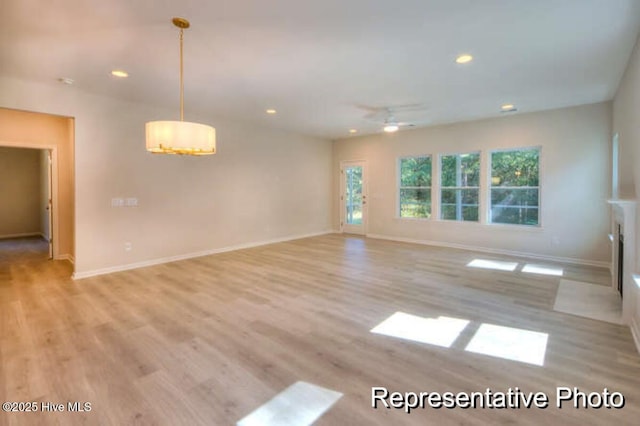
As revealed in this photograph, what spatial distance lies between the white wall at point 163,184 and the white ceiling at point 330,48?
406mm

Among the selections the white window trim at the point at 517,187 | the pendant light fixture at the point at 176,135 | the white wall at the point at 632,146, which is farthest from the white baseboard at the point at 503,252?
the pendant light fixture at the point at 176,135

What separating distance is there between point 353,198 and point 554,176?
4.61m

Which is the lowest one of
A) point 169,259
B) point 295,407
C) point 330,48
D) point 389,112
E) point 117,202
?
point 295,407

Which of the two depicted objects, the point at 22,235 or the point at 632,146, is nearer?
the point at 632,146

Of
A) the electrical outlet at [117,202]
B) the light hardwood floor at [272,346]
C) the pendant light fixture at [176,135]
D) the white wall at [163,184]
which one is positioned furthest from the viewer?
the electrical outlet at [117,202]

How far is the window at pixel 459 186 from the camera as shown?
6703 millimetres

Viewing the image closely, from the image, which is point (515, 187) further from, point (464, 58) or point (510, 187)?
point (464, 58)

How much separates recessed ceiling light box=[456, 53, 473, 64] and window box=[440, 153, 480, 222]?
349cm

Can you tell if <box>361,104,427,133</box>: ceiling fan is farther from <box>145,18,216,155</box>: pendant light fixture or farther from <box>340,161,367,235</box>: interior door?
<box>145,18,216,155</box>: pendant light fixture

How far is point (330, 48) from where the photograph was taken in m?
3.27

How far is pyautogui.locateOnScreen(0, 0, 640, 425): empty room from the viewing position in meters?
2.14

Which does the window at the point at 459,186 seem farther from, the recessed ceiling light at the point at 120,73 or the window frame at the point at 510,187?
the recessed ceiling light at the point at 120,73

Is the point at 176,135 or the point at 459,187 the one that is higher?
the point at 176,135

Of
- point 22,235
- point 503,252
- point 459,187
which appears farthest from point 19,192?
point 503,252
